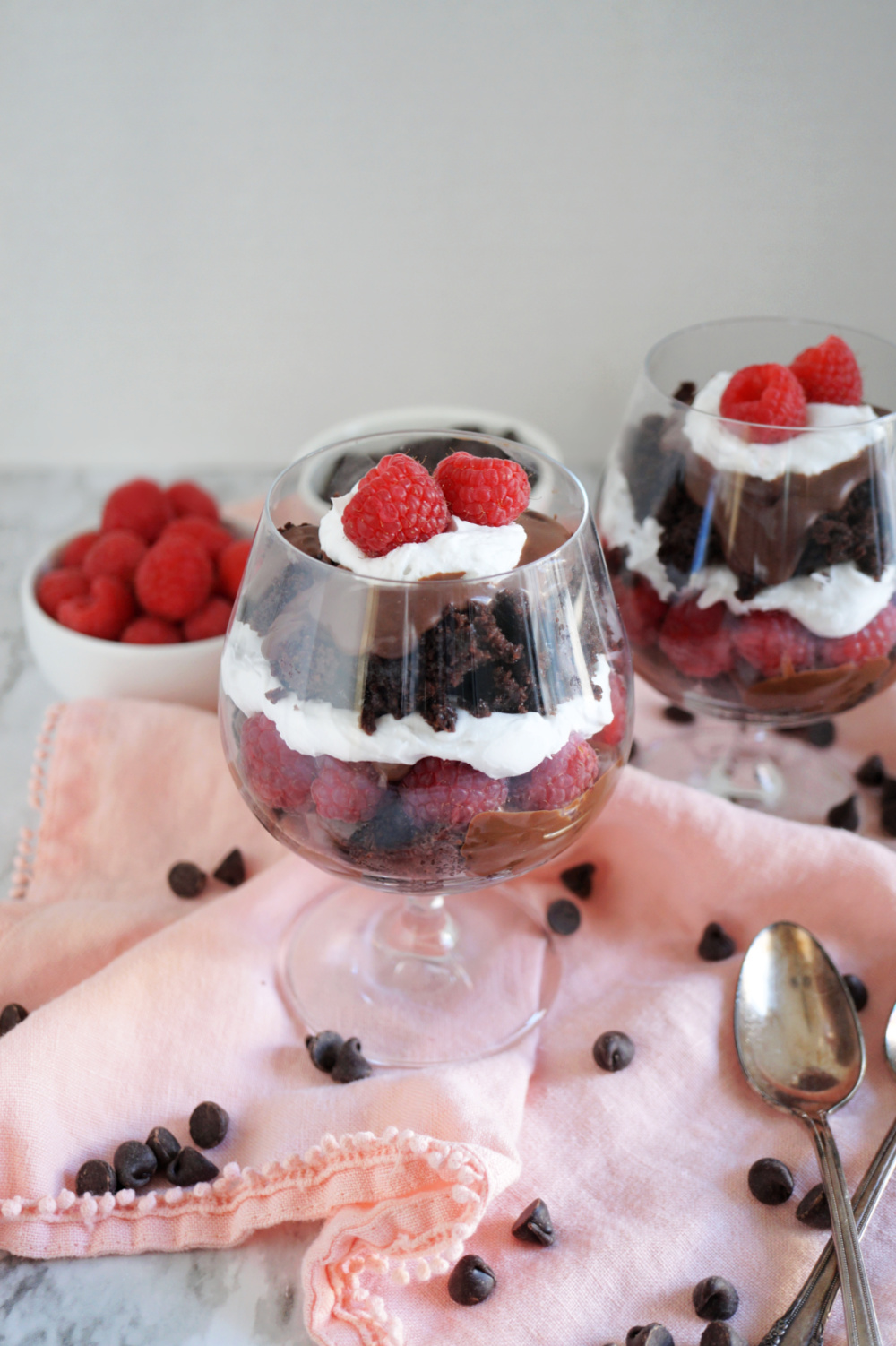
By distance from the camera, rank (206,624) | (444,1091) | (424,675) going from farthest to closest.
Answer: (206,624)
(444,1091)
(424,675)

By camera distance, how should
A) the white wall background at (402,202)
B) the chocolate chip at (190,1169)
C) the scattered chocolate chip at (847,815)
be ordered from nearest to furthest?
the chocolate chip at (190,1169) → the scattered chocolate chip at (847,815) → the white wall background at (402,202)

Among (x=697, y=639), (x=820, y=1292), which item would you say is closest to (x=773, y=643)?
(x=697, y=639)

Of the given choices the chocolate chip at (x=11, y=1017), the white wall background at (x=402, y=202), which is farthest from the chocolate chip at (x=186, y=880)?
the white wall background at (x=402, y=202)

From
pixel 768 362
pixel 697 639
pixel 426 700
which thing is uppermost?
pixel 768 362

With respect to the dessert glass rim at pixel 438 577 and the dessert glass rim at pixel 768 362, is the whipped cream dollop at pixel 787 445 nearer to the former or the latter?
the dessert glass rim at pixel 768 362

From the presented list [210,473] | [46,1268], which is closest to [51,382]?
[210,473]

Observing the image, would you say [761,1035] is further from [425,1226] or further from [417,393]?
[417,393]

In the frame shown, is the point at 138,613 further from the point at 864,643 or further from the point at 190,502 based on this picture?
the point at 864,643
